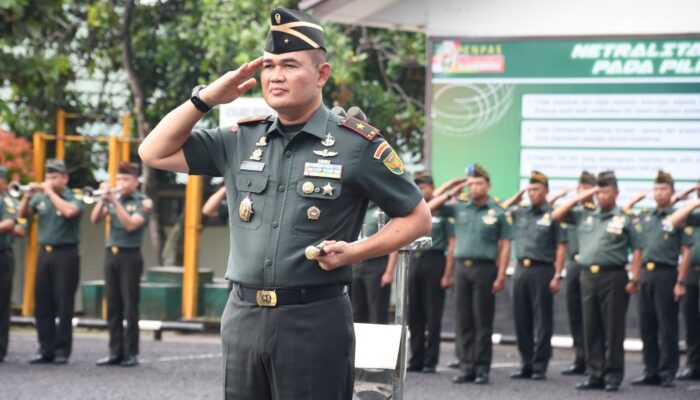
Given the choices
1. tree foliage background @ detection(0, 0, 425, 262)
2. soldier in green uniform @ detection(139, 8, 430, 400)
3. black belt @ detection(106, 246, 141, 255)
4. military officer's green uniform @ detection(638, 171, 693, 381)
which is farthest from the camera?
tree foliage background @ detection(0, 0, 425, 262)

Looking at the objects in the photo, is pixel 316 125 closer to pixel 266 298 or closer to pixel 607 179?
pixel 266 298

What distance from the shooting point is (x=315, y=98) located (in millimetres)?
4531

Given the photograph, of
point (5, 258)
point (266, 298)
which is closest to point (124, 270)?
point (5, 258)

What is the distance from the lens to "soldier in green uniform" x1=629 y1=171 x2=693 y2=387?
12492 mm

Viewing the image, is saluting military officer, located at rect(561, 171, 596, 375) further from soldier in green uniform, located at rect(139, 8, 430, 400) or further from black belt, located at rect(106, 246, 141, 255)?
soldier in green uniform, located at rect(139, 8, 430, 400)

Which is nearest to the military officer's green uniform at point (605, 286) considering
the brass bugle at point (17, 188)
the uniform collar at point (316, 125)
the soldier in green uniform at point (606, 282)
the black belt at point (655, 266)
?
the soldier in green uniform at point (606, 282)

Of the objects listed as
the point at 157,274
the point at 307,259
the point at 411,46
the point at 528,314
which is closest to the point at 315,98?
the point at 307,259

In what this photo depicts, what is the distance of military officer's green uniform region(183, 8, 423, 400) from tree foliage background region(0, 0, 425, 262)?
11851 millimetres

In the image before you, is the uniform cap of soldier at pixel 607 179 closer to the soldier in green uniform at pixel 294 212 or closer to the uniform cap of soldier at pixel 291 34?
the soldier in green uniform at pixel 294 212

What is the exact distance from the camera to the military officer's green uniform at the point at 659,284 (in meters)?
12.5

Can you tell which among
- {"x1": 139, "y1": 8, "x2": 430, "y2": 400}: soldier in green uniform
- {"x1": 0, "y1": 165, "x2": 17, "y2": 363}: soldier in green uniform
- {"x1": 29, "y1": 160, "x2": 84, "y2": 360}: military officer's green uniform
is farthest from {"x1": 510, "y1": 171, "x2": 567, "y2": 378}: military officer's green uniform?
{"x1": 139, "y1": 8, "x2": 430, "y2": 400}: soldier in green uniform

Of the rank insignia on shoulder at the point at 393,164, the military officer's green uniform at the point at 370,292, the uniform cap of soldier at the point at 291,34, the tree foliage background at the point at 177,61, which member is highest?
the tree foliage background at the point at 177,61

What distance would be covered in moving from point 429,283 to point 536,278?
107cm

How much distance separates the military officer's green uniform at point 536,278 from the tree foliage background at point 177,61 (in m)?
4.47
